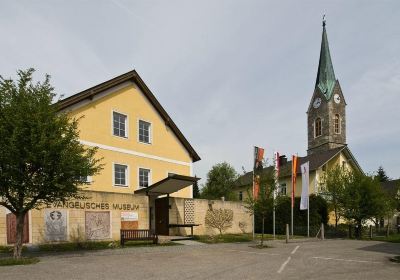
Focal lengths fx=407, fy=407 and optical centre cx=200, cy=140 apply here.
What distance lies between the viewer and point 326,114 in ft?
227

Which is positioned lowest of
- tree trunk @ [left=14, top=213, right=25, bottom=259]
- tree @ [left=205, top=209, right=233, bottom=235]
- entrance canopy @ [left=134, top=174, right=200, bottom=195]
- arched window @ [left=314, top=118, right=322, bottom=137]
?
tree @ [left=205, top=209, right=233, bottom=235]

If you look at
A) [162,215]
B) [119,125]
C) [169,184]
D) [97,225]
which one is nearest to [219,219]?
[162,215]

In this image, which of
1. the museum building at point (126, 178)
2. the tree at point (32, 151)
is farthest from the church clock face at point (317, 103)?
the tree at point (32, 151)

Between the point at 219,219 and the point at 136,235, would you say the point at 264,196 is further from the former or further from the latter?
the point at 136,235

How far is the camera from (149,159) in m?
27.4

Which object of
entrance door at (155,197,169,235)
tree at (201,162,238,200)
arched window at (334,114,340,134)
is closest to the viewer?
entrance door at (155,197,169,235)

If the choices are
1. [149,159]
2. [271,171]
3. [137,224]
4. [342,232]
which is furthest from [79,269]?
[342,232]

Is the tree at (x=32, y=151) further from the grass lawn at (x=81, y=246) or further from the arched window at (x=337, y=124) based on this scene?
the arched window at (x=337, y=124)

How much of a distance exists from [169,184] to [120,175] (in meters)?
3.95

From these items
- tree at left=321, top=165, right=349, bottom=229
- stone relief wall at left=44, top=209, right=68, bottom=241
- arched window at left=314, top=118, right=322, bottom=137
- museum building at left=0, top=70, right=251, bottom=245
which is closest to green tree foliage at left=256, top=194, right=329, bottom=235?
tree at left=321, top=165, right=349, bottom=229

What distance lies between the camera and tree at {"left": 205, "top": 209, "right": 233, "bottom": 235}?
27031 millimetres

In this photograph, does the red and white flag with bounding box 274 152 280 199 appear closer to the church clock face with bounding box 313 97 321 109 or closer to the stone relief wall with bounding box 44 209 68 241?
the stone relief wall with bounding box 44 209 68 241

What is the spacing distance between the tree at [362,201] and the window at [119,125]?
63.4 feet

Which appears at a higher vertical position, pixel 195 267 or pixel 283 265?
pixel 195 267
